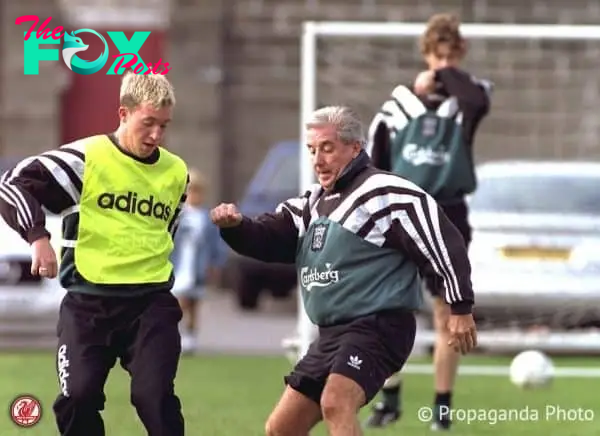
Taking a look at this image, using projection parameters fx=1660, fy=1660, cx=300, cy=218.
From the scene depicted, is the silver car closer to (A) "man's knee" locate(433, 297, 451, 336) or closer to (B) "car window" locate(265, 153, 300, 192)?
(A) "man's knee" locate(433, 297, 451, 336)

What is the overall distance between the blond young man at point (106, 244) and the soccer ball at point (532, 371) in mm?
3833

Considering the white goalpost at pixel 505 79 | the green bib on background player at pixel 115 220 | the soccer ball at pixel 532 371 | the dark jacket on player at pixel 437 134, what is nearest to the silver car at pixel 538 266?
the white goalpost at pixel 505 79

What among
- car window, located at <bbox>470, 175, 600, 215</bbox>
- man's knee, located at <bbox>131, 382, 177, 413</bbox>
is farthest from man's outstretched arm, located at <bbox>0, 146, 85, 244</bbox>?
car window, located at <bbox>470, 175, 600, 215</bbox>

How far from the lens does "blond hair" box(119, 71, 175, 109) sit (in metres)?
6.67

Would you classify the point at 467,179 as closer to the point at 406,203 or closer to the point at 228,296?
the point at 406,203

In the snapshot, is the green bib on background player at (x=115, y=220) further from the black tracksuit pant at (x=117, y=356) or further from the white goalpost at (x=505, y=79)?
the white goalpost at (x=505, y=79)

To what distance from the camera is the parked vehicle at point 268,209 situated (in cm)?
1797

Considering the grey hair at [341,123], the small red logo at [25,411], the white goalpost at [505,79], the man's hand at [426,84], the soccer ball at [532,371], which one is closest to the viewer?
the grey hair at [341,123]

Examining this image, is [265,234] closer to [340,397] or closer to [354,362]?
[354,362]

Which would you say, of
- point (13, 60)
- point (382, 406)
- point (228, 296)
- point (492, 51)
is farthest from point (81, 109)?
point (382, 406)

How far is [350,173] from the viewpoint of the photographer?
21.8 ft

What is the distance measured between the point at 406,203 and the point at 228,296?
1508 centimetres

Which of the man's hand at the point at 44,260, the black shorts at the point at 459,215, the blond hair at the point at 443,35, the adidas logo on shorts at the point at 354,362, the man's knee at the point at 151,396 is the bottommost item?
the man's knee at the point at 151,396

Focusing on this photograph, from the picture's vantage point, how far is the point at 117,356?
6.79 metres
